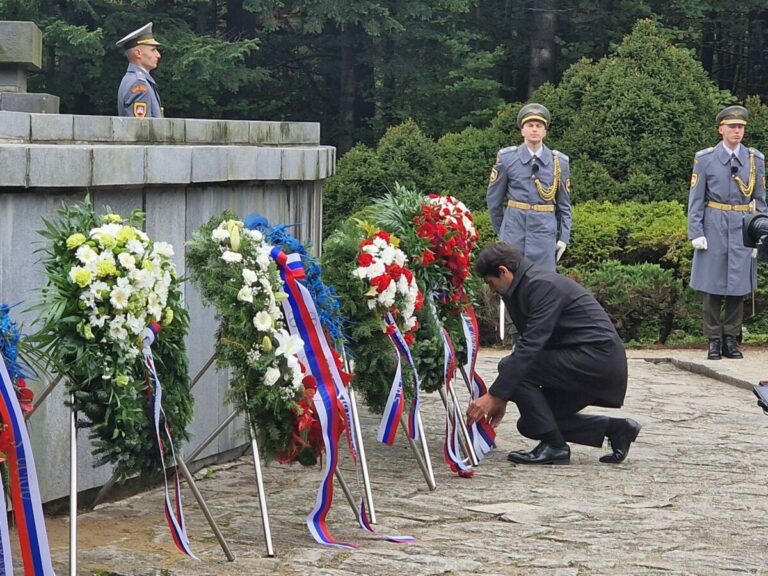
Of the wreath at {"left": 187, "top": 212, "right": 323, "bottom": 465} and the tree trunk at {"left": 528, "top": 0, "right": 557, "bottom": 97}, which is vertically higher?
the tree trunk at {"left": 528, "top": 0, "right": 557, "bottom": 97}

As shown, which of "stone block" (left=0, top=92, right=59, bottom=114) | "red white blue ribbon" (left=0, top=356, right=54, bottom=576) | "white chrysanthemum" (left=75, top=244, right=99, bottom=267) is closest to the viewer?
"red white blue ribbon" (left=0, top=356, right=54, bottom=576)

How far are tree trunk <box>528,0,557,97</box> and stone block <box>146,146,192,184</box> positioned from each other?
1524 centimetres

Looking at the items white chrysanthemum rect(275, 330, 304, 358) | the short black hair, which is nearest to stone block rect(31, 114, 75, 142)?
white chrysanthemum rect(275, 330, 304, 358)

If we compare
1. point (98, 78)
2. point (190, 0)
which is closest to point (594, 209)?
point (190, 0)

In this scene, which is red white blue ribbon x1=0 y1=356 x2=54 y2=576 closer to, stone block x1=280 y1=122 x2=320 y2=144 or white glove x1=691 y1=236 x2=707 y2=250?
stone block x1=280 y1=122 x2=320 y2=144

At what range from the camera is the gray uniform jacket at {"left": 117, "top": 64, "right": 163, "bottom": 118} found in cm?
929

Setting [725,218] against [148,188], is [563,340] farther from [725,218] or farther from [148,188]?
[725,218]

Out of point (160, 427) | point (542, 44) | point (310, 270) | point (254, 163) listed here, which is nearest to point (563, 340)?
point (254, 163)

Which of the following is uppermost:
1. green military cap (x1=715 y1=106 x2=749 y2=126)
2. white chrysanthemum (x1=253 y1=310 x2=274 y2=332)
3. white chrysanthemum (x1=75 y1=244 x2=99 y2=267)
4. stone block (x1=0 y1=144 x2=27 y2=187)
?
green military cap (x1=715 y1=106 x2=749 y2=126)

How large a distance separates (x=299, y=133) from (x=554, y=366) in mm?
2349

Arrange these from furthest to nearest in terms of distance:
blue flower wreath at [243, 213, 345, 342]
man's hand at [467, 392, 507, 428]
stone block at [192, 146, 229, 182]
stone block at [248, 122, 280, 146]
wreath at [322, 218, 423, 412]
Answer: stone block at [248, 122, 280, 146], man's hand at [467, 392, 507, 428], stone block at [192, 146, 229, 182], wreath at [322, 218, 423, 412], blue flower wreath at [243, 213, 345, 342]

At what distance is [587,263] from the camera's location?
42.4ft

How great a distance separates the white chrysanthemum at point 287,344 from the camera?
558 cm

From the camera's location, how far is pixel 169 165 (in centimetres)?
645
